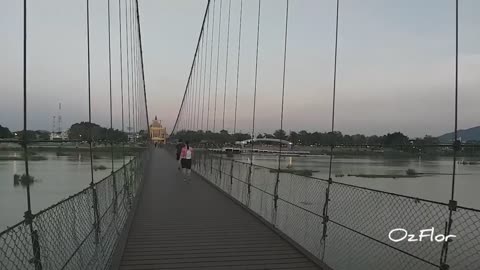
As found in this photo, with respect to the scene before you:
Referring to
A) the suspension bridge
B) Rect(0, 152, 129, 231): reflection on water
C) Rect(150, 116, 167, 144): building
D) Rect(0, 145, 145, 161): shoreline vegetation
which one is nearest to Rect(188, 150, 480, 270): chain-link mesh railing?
the suspension bridge

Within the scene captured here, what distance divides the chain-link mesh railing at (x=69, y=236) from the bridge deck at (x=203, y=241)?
1.11ft

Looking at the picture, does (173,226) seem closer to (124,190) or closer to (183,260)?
(124,190)

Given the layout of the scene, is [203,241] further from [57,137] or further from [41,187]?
[41,187]

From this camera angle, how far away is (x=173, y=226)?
5.30 meters

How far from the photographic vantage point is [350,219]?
688cm

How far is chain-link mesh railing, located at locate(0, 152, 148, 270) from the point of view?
1970 mm

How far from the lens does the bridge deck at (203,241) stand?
3.71 m

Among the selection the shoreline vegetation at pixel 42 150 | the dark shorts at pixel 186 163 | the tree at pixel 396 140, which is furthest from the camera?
the dark shorts at pixel 186 163

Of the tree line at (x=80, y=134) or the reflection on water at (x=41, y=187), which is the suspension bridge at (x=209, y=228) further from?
the reflection on water at (x=41, y=187)

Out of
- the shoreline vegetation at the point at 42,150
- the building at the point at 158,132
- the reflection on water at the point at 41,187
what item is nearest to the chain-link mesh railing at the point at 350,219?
the shoreline vegetation at the point at 42,150

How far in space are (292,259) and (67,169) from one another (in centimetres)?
2616

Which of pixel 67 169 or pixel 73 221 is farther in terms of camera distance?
Result: pixel 67 169

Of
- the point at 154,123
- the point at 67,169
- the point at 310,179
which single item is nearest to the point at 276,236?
the point at 310,179

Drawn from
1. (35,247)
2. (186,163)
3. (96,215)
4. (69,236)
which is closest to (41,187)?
Result: (186,163)
